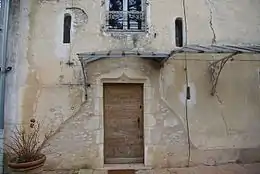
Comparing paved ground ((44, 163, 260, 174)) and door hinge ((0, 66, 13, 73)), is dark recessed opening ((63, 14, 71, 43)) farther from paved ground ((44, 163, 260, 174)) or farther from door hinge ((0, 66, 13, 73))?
paved ground ((44, 163, 260, 174))

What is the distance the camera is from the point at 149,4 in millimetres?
6648

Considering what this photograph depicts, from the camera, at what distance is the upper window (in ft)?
21.8

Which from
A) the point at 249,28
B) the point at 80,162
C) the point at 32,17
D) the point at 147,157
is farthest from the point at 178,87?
the point at 32,17

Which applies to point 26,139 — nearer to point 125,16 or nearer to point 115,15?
point 115,15

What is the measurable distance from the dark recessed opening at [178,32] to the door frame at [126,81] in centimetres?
106

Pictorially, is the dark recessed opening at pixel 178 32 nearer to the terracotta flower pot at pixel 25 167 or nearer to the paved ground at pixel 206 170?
the paved ground at pixel 206 170

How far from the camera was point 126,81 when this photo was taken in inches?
255

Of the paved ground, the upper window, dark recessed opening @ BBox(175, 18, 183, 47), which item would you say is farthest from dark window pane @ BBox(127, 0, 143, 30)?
the paved ground

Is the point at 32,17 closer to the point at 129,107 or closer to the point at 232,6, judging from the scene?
the point at 129,107

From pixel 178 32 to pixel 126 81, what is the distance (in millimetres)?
1586

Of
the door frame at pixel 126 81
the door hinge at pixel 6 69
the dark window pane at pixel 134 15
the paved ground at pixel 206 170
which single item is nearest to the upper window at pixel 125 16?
the dark window pane at pixel 134 15

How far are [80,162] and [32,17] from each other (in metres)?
3.17

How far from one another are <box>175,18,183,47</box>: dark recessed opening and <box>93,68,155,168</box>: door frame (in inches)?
41.9

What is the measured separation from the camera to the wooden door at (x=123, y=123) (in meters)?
6.53
